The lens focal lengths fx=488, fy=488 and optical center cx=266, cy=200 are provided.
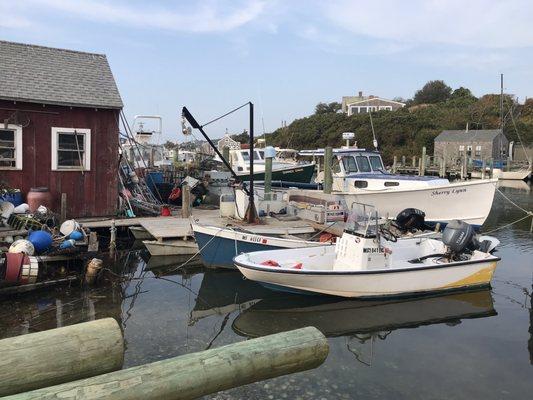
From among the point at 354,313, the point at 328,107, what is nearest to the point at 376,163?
the point at 354,313

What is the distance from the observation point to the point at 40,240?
9.69m

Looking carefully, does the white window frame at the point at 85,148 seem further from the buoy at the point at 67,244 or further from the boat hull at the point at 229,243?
the boat hull at the point at 229,243

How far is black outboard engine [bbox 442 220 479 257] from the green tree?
273 ft

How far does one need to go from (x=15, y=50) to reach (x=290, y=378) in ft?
38.2

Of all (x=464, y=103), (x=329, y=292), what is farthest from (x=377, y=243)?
(x=464, y=103)

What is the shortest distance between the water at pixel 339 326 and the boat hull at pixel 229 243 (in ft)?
1.48

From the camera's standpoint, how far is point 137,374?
2.61 m

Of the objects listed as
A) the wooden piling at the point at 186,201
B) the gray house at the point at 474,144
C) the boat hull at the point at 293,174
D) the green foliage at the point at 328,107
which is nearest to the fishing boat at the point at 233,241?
the wooden piling at the point at 186,201

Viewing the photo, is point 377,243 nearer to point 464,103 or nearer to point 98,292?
point 98,292

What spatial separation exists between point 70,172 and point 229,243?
502 cm

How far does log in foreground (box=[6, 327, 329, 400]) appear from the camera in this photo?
248 cm

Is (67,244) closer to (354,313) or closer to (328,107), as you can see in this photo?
(354,313)

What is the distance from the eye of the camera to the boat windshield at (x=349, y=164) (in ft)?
55.4

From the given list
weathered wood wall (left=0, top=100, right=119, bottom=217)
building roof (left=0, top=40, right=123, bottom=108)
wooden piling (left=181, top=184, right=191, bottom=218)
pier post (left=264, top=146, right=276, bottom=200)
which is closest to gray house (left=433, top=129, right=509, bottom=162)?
pier post (left=264, top=146, right=276, bottom=200)
